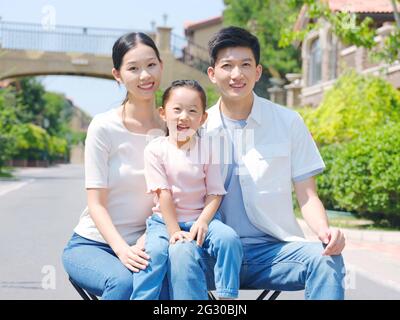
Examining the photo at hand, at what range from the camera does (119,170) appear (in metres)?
3.06

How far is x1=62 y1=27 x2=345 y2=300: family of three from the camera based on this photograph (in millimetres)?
2719

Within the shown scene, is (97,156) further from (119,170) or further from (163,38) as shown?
(163,38)

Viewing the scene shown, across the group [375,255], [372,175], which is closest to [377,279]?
[375,255]

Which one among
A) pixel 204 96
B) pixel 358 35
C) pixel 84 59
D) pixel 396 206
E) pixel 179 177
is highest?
pixel 84 59

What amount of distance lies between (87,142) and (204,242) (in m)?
0.68

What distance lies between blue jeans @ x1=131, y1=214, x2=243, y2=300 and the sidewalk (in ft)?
13.3

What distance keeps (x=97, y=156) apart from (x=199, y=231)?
0.58 metres

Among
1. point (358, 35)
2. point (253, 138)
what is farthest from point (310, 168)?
point (358, 35)

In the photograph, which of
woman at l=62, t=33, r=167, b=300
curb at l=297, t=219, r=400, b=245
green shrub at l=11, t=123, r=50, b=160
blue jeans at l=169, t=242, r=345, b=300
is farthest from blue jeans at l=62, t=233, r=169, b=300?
green shrub at l=11, t=123, r=50, b=160

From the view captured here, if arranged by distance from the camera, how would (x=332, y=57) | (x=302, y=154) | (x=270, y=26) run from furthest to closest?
(x=270, y=26), (x=332, y=57), (x=302, y=154)

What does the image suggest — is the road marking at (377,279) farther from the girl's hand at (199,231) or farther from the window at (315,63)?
the window at (315,63)

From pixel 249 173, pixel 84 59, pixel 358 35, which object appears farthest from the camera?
pixel 84 59

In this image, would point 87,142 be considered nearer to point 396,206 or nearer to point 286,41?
point 396,206

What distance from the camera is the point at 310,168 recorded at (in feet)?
10.3
